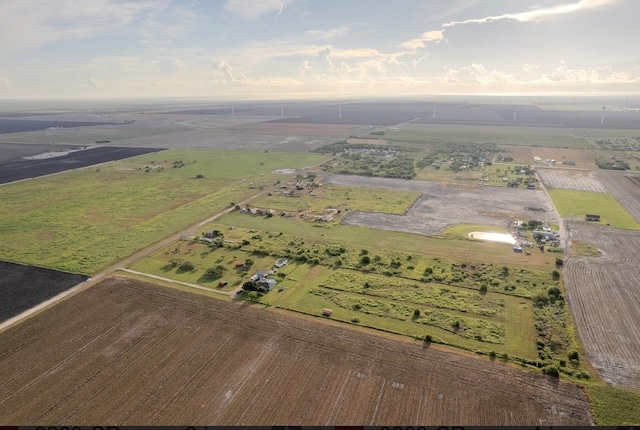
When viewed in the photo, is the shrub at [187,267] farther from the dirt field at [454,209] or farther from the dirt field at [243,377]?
the dirt field at [454,209]

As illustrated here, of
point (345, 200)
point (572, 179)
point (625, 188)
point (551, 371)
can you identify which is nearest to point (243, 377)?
point (551, 371)

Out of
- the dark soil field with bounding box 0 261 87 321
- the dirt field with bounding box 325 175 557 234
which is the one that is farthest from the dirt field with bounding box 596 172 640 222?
the dark soil field with bounding box 0 261 87 321

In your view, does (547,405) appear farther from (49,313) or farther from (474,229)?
(49,313)

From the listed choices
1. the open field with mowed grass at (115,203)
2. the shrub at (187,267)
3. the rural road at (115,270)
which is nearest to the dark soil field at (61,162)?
the open field with mowed grass at (115,203)

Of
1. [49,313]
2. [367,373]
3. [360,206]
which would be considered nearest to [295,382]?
[367,373]

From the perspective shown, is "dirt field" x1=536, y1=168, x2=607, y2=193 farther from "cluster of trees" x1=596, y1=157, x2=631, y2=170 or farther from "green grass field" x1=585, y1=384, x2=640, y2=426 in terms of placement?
"green grass field" x1=585, y1=384, x2=640, y2=426
